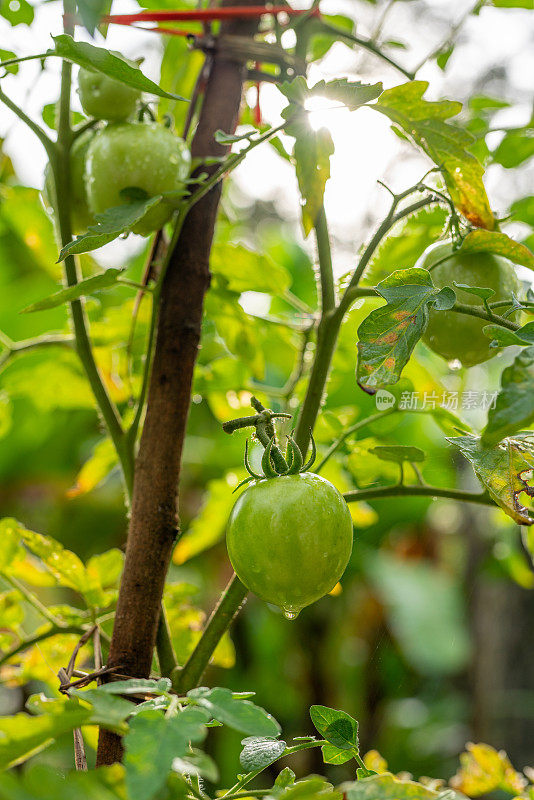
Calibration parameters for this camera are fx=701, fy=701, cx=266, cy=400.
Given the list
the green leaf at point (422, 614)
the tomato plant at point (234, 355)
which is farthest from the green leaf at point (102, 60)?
the green leaf at point (422, 614)

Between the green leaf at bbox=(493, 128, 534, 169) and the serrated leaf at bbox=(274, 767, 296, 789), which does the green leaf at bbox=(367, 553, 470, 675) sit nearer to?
the green leaf at bbox=(493, 128, 534, 169)

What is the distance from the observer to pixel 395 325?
16.9 inches

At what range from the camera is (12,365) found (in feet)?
3.04

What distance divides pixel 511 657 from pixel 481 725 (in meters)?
0.34

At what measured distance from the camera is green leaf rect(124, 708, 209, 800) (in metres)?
0.27

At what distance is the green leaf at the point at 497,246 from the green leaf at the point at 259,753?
353 millimetres

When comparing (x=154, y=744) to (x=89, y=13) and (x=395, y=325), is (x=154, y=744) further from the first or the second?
(x=89, y=13)

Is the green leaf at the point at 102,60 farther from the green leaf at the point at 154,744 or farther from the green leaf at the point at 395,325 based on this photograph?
the green leaf at the point at 154,744

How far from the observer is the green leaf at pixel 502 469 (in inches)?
17.5

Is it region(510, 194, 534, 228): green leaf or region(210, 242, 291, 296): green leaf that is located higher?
region(510, 194, 534, 228): green leaf

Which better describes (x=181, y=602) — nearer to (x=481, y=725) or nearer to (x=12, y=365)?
(x=12, y=365)

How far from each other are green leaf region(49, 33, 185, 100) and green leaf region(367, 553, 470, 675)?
272 cm

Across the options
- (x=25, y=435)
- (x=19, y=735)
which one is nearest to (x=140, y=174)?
(x=19, y=735)

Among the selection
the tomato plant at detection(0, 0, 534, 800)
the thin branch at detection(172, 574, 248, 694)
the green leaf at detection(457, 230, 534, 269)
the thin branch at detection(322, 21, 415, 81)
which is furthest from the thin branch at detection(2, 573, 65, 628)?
the thin branch at detection(322, 21, 415, 81)
